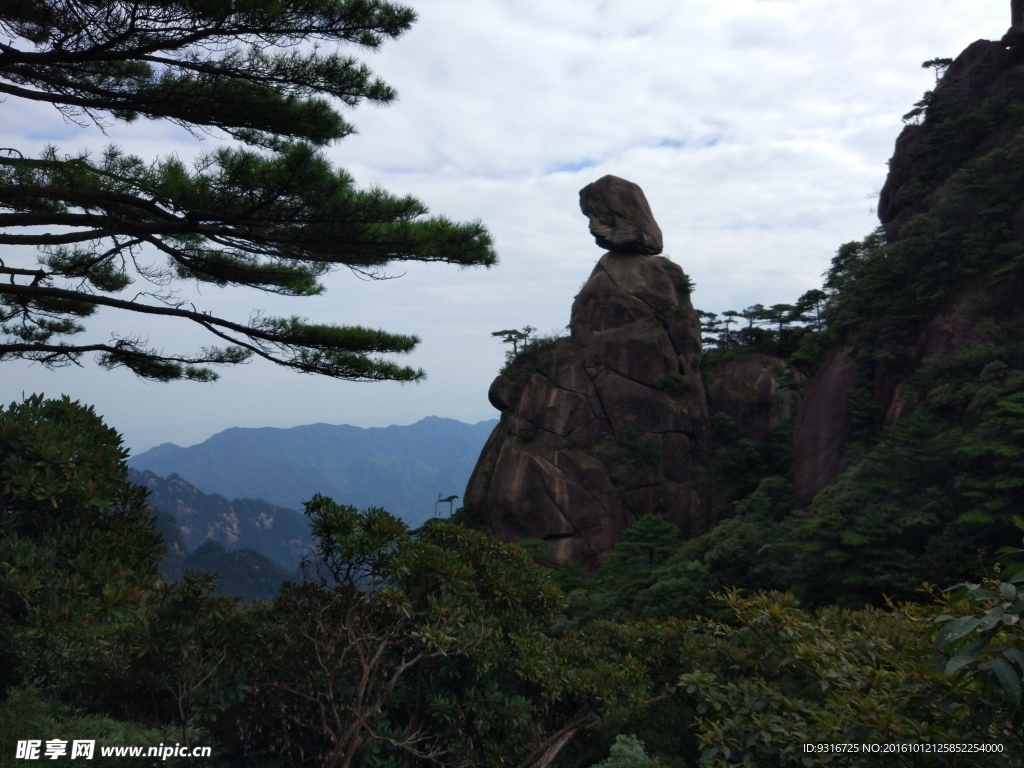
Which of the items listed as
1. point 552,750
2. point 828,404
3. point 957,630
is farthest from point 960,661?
point 828,404

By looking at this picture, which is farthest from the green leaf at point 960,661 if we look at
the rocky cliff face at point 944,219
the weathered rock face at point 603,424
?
the weathered rock face at point 603,424

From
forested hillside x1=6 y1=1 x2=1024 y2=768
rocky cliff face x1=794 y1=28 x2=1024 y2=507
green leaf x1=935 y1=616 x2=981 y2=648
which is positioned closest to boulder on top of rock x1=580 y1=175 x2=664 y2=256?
rocky cliff face x1=794 y1=28 x2=1024 y2=507

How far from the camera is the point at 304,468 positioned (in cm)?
16775

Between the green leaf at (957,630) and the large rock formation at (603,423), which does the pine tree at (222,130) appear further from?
the large rock formation at (603,423)

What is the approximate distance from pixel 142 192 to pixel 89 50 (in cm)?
113

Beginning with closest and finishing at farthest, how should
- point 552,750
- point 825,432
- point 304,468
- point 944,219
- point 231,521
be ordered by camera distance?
1. point 552,750
2. point 944,219
3. point 825,432
4. point 231,521
5. point 304,468

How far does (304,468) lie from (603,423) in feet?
507

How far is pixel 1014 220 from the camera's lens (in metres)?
15.9

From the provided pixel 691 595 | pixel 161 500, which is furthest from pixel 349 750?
pixel 161 500

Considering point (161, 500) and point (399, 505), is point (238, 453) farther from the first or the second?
point (161, 500)

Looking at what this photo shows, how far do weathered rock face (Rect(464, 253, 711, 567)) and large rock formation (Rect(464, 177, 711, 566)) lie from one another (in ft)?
0.11

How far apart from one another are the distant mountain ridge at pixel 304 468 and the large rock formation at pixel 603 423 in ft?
380

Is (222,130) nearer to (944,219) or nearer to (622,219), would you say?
(944,219)

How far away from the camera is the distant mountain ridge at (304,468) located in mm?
147500
